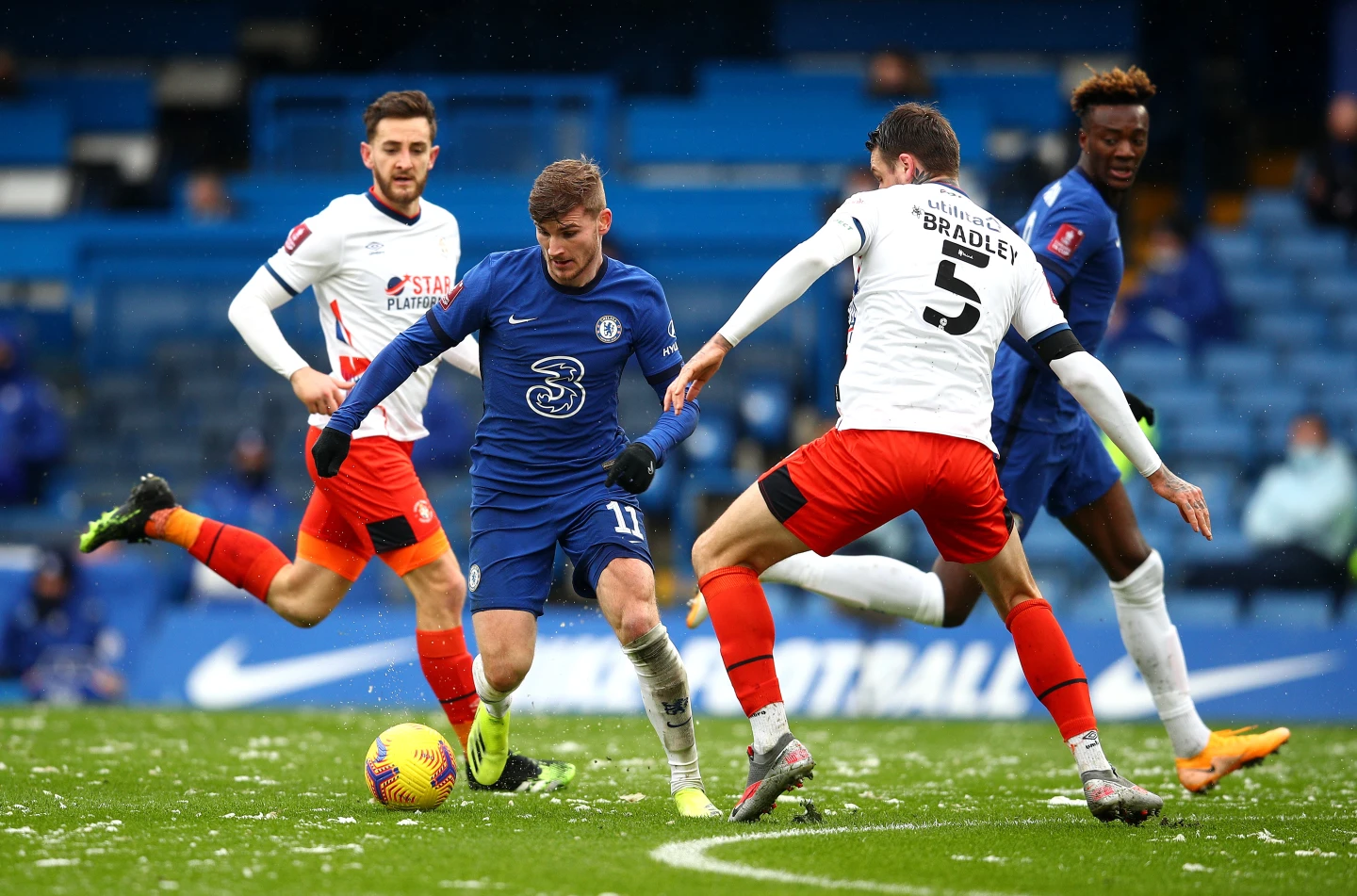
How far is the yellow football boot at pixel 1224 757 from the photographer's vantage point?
6922 mm

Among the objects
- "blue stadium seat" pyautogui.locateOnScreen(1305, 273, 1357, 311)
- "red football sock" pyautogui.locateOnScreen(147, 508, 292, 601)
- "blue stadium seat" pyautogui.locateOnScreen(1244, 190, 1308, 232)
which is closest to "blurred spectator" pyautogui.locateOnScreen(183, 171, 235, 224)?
"red football sock" pyautogui.locateOnScreen(147, 508, 292, 601)

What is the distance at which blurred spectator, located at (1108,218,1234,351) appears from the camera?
607 inches

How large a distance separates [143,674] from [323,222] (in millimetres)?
6692

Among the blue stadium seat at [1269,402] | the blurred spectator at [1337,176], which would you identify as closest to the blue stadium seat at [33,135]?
the blue stadium seat at [1269,402]

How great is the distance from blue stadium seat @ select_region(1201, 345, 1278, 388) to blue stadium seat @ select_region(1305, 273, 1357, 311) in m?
1.44

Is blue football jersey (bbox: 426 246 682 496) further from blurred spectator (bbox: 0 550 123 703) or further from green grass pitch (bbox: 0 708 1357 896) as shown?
blurred spectator (bbox: 0 550 123 703)

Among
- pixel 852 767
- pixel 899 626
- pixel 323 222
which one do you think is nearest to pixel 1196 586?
pixel 899 626

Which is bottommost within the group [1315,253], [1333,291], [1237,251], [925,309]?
[925,309]

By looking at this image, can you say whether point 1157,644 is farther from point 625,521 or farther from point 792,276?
point 792,276

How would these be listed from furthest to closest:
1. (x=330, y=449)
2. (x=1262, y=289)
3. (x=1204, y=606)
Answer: (x=1262, y=289) → (x=1204, y=606) → (x=330, y=449)

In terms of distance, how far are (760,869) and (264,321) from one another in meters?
3.71

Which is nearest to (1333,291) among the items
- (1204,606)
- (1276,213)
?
(1276,213)

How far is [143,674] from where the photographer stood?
12.6m

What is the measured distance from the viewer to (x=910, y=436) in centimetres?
556
